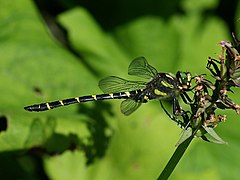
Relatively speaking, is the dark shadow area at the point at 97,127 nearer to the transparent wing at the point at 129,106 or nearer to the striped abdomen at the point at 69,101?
the striped abdomen at the point at 69,101

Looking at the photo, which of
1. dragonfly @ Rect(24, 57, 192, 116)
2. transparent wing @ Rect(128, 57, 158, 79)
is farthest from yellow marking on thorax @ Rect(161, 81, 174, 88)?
transparent wing @ Rect(128, 57, 158, 79)

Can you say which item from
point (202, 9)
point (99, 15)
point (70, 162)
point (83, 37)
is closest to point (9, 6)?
point (83, 37)

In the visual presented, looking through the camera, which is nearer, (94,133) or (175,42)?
(94,133)

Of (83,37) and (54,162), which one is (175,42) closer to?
(83,37)

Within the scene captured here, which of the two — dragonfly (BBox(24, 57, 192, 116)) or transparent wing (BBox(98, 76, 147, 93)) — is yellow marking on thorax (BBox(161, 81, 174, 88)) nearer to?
dragonfly (BBox(24, 57, 192, 116))

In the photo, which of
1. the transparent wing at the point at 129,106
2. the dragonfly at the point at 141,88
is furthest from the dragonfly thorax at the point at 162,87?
the transparent wing at the point at 129,106

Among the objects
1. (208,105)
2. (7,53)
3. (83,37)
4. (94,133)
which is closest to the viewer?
(208,105)
